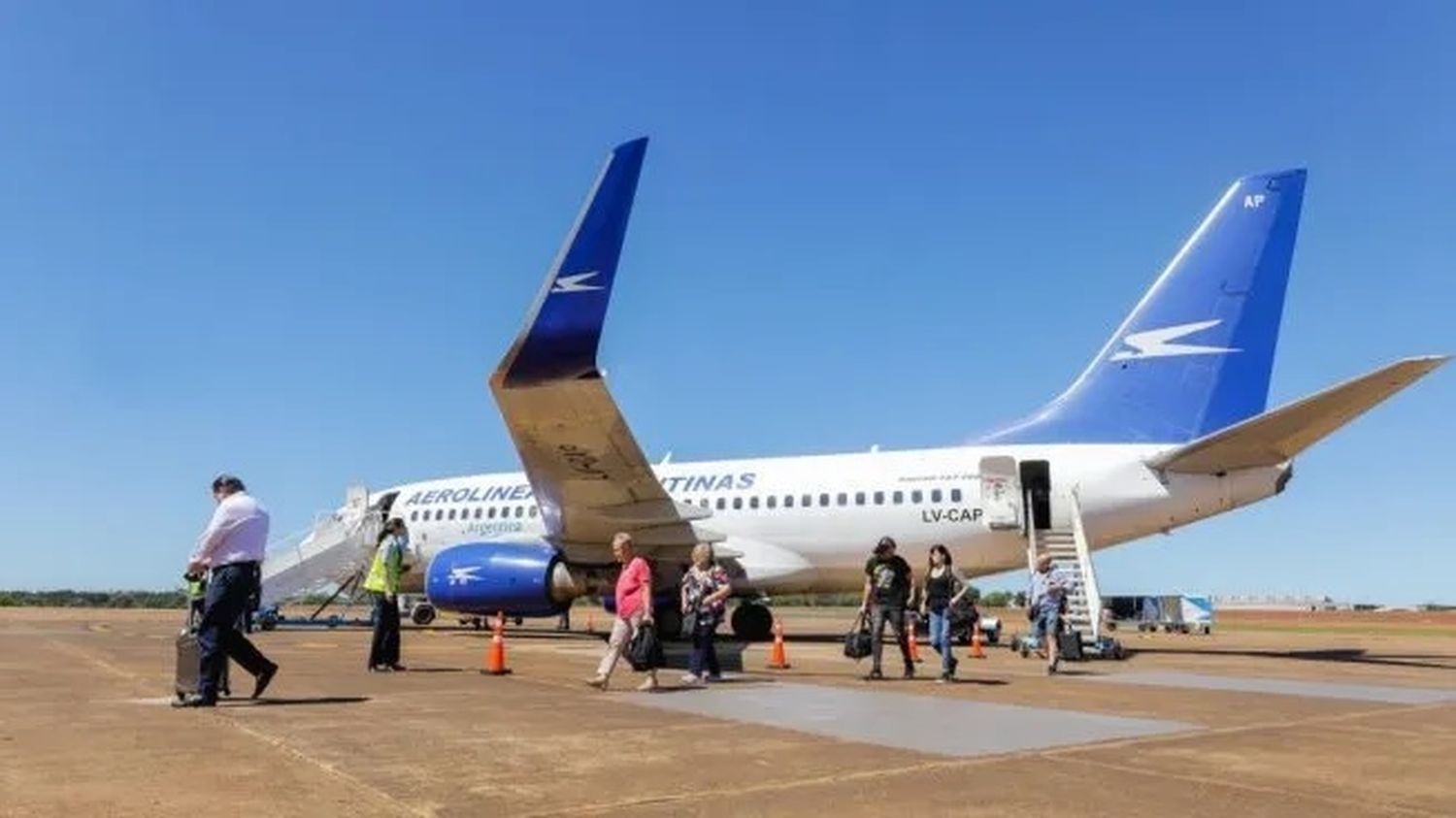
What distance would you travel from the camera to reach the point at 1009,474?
18.9 m

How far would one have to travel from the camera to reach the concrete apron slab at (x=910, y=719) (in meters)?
6.92

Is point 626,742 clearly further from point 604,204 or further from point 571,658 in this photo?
point 571,658

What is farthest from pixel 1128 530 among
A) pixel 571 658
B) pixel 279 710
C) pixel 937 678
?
pixel 279 710

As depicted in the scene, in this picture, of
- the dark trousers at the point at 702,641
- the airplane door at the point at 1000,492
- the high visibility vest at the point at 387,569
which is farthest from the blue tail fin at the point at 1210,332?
the high visibility vest at the point at 387,569

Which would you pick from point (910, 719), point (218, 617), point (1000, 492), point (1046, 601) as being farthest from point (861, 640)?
point (218, 617)

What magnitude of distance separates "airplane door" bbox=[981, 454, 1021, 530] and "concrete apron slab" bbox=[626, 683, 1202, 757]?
9.22 meters

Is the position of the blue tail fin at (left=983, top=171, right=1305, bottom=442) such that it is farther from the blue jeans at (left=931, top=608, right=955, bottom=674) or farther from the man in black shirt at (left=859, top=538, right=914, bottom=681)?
the man in black shirt at (left=859, top=538, right=914, bottom=681)

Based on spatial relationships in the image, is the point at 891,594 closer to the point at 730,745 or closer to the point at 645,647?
the point at 645,647

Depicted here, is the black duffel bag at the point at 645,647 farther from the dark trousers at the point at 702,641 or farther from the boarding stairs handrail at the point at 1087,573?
the boarding stairs handrail at the point at 1087,573

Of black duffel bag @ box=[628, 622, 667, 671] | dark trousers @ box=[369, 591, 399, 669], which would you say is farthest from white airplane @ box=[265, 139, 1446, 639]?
black duffel bag @ box=[628, 622, 667, 671]

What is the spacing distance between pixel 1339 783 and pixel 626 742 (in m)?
3.92

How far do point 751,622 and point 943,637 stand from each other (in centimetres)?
1109

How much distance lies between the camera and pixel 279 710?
832cm

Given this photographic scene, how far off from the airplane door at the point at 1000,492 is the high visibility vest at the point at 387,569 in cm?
1061
